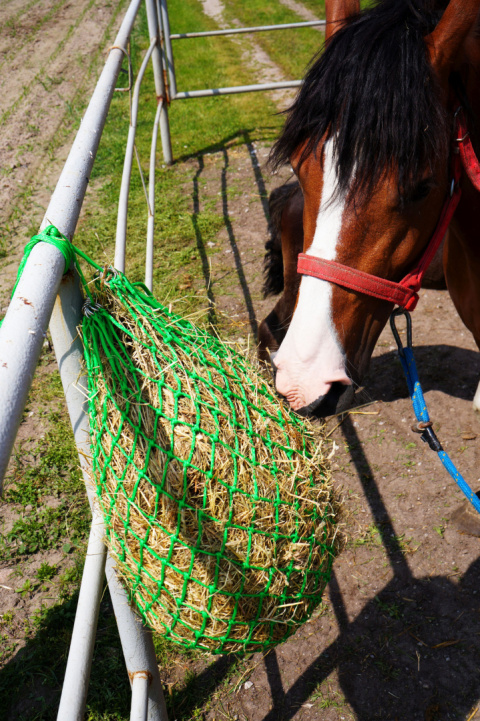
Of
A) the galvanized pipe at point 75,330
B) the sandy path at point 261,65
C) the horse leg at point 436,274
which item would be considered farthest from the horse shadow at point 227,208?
the galvanized pipe at point 75,330

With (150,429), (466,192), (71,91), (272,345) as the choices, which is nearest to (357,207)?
(466,192)

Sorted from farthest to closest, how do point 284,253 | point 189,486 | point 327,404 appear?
point 284,253 < point 327,404 < point 189,486

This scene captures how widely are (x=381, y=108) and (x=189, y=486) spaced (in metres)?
1.12

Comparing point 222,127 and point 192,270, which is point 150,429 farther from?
point 222,127

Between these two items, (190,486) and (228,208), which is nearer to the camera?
(190,486)

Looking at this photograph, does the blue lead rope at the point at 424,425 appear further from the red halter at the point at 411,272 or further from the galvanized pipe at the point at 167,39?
the galvanized pipe at the point at 167,39

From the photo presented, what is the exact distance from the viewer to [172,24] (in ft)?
39.4

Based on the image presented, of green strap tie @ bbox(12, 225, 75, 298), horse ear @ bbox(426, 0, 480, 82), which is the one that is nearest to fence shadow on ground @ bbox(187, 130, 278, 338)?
horse ear @ bbox(426, 0, 480, 82)

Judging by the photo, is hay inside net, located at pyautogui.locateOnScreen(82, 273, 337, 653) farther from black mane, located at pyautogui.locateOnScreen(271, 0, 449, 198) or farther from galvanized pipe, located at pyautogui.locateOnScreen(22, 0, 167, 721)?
black mane, located at pyautogui.locateOnScreen(271, 0, 449, 198)

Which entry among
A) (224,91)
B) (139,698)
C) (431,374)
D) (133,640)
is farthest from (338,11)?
(224,91)

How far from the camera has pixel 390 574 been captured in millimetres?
2395

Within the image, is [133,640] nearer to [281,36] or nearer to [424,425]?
[424,425]

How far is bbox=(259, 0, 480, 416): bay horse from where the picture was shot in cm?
142

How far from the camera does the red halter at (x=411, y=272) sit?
4.89ft
